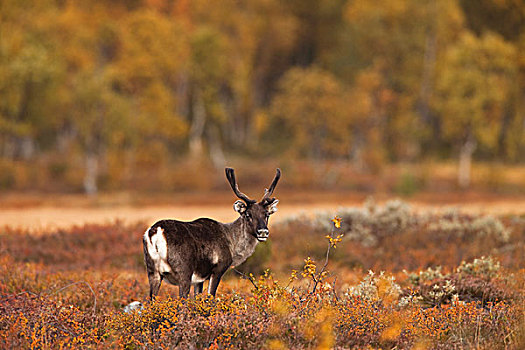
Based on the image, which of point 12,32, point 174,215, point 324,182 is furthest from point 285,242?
point 12,32

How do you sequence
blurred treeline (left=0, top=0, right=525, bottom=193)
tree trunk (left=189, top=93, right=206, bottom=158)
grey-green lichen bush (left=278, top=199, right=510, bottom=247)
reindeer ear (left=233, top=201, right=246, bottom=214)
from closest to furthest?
reindeer ear (left=233, top=201, right=246, bottom=214) → grey-green lichen bush (left=278, top=199, right=510, bottom=247) → blurred treeline (left=0, top=0, right=525, bottom=193) → tree trunk (left=189, top=93, right=206, bottom=158)

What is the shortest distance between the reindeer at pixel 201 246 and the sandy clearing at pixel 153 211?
16.1 metres

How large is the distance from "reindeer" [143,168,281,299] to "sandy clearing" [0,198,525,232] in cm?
1611

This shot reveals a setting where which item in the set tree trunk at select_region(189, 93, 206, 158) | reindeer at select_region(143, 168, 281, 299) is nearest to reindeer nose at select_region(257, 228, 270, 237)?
reindeer at select_region(143, 168, 281, 299)

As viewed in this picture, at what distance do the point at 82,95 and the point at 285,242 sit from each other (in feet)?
76.1

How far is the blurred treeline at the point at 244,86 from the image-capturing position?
4047cm

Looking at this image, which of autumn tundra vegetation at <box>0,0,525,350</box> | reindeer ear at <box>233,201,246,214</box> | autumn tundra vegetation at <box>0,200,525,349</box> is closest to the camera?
autumn tundra vegetation at <box>0,200,525,349</box>

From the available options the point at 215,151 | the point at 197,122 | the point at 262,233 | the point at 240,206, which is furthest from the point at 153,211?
the point at 262,233

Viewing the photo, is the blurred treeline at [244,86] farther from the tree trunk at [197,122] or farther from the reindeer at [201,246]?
the reindeer at [201,246]

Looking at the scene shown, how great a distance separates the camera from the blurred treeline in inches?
1593

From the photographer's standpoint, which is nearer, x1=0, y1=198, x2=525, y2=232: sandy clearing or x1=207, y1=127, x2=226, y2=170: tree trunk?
x1=0, y1=198, x2=525, y2=232: sandy clearing

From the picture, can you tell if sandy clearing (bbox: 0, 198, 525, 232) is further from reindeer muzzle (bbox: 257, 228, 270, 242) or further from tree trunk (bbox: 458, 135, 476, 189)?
reindeer muzzle (bbox: 257, 228, 270, 242)

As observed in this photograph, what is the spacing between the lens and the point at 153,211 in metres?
30.1

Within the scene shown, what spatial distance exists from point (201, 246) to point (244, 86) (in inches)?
1951
